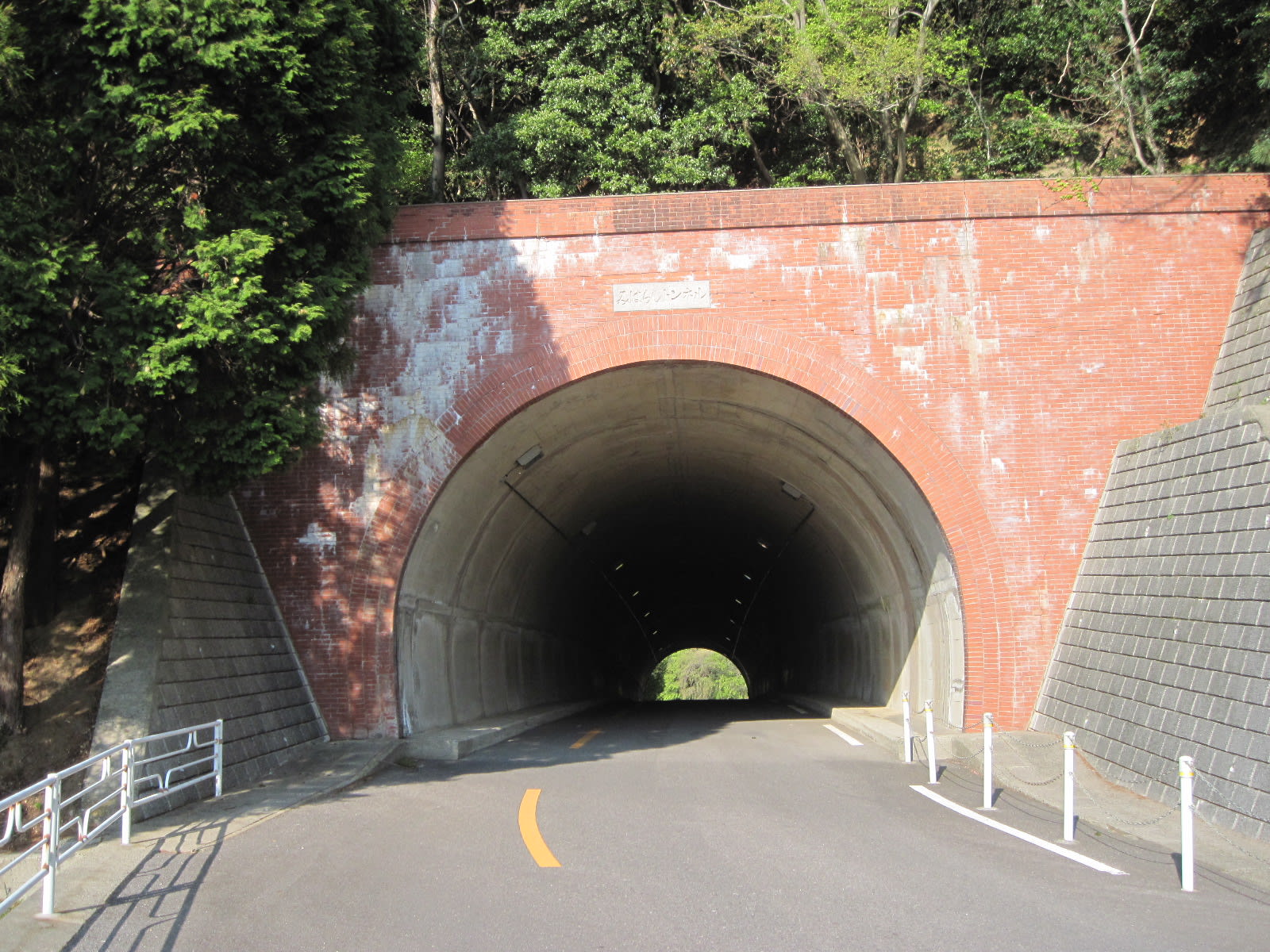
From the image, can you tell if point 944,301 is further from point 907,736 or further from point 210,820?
point 210,820

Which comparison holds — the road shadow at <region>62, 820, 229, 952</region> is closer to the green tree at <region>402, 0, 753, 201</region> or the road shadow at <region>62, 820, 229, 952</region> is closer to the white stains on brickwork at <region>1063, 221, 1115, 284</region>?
the white stains on brickwork at <region>1063, 221, 1115, 284</region>

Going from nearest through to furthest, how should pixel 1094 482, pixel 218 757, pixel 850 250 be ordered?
pixel 218 757 < pixel 1094 482 < pixel 850 250

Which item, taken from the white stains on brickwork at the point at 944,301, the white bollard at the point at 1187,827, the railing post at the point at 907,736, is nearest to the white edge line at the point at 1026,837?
the white bollard at the point at 1187,827

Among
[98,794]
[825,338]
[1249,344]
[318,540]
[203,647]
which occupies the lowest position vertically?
[98,794]

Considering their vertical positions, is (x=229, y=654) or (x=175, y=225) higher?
(x=175, y=225)

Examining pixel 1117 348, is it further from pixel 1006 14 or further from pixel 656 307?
pixel 1006 14

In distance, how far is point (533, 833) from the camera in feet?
26.6

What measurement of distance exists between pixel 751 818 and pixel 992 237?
8540mm

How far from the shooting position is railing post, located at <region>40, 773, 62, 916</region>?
230 inches

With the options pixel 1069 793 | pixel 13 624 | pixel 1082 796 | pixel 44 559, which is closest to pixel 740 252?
pixel 1082 796

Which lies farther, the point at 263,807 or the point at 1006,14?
the point at 1006,14

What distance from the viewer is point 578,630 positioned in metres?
29.4

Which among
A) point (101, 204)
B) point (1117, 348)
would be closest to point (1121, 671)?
point (1117, 348)

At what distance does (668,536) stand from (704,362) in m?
13.9
